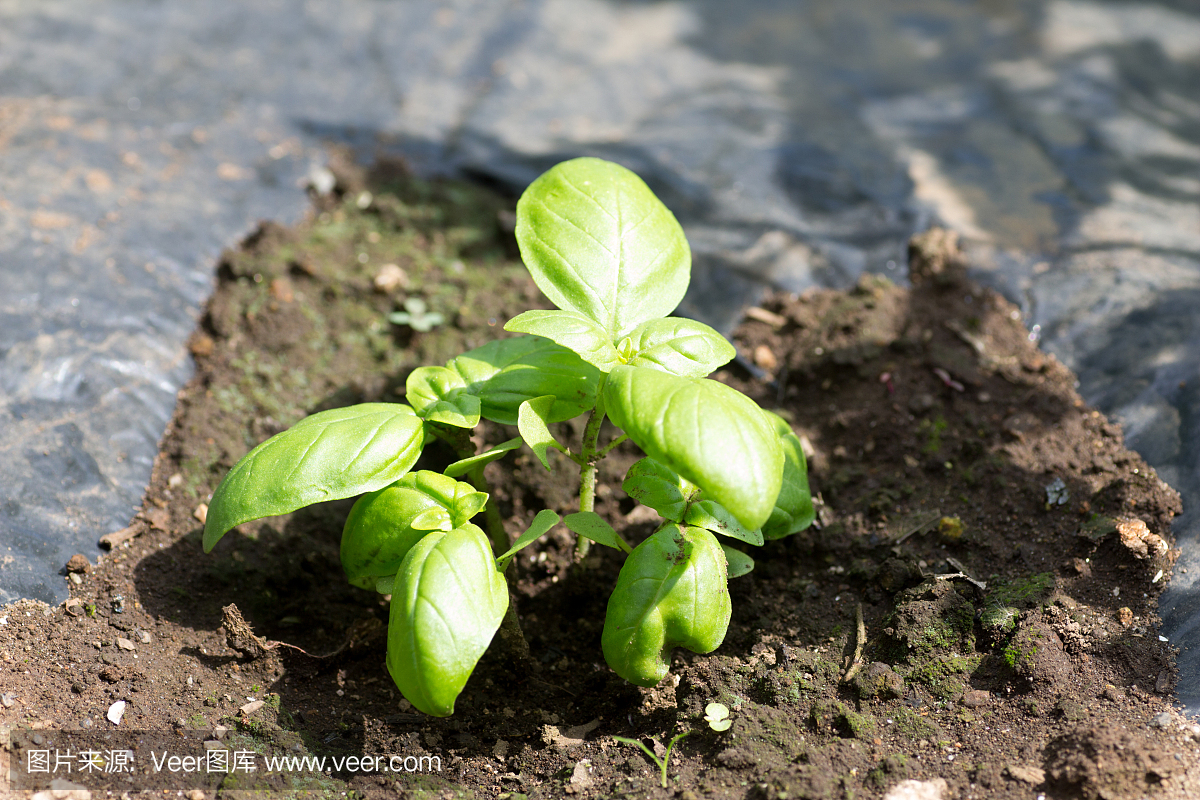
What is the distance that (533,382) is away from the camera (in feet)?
5.26

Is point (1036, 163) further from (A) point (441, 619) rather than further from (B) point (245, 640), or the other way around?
(B) point (245, 640)

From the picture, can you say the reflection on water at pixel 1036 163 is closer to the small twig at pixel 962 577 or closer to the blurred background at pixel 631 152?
the blurred background at pixel 631 152

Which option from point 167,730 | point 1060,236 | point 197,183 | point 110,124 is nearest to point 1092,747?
point 167,730

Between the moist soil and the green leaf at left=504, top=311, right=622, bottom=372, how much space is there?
68cm

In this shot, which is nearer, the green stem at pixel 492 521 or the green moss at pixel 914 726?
the green moss at pixel 914 726

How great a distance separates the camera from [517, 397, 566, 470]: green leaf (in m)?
1.44

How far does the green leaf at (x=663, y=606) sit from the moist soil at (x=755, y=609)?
18cm

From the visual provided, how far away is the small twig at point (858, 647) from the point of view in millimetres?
1610

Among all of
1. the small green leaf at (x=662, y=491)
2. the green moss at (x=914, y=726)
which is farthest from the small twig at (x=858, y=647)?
the small green leaf at (x=662, y=491)

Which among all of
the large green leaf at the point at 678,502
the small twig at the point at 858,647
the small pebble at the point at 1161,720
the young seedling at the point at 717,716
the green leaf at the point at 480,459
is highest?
the green leaf at the point at 480,459

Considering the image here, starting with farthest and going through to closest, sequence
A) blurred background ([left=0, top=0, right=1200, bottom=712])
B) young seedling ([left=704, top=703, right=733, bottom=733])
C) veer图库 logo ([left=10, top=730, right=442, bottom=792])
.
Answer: blurred background ([left=0, top=0, right=1200, bottom=712])
young seedling ([left=704, top=703, right=733, bottom=733])
veer图库 logo ([left=10, top=730, right=442, bottom=792])

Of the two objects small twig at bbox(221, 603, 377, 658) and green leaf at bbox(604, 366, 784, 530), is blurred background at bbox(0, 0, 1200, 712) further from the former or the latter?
green leaf at bbox(604, 366, 784, 530)

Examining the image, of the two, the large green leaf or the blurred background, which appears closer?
the large green leaf

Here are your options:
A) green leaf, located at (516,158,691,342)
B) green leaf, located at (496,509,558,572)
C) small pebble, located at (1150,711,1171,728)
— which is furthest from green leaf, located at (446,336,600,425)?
small pebble, located at (1150,711,1171,728)
